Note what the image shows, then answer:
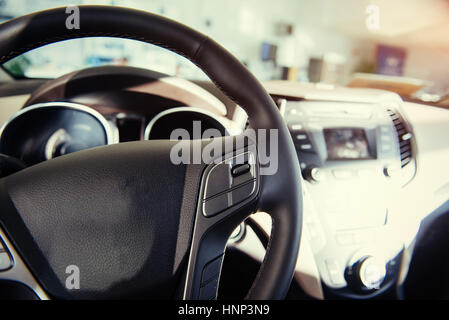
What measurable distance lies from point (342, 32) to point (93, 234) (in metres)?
9.94

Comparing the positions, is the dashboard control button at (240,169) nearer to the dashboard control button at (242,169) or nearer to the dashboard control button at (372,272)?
the dashboard control button at (242,169)

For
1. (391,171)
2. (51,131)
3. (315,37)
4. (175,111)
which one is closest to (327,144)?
(391,171)

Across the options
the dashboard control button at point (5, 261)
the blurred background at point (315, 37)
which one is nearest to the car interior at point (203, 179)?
the dashboard control button at point (5, 261)

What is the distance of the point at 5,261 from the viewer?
0.44 meters

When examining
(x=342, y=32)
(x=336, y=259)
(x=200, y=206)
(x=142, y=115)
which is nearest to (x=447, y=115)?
(x=336, y=259)

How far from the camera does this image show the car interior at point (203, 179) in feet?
1.56

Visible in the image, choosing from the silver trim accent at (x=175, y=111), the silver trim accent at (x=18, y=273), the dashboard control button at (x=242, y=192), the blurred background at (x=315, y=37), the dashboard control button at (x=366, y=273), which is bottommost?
the dashboard control button at (x=366, y=273)

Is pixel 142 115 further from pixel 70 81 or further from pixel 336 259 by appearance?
pixel 336 259

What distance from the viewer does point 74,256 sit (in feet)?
1.58

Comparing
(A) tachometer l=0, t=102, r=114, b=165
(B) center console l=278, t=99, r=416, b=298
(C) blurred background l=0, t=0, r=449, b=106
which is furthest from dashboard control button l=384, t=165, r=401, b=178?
(C) blurred background l=0, t=0, r=449, b=106

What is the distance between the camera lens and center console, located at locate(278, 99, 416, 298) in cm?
74

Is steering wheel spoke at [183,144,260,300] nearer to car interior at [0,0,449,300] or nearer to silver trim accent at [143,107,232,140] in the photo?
car interior at [0,0,449,300]

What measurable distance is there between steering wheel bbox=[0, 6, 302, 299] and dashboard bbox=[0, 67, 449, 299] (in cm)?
23

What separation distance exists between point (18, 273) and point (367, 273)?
0.66 m
